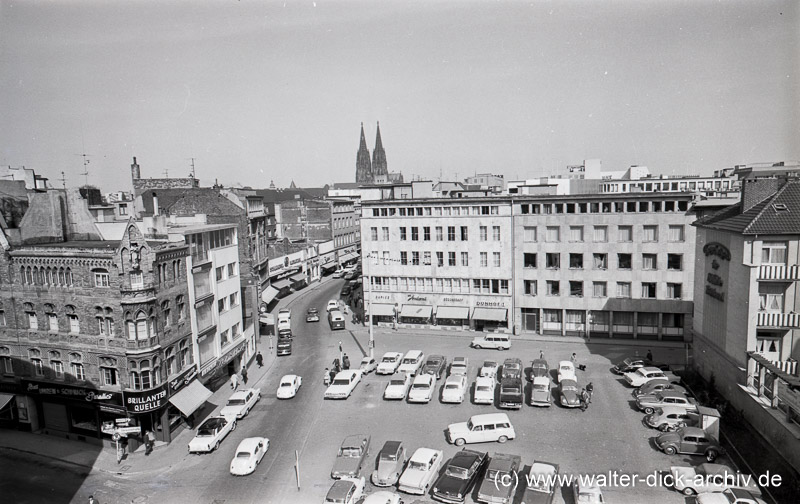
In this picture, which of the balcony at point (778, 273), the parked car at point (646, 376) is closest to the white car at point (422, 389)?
the parked car at point (646, 376)

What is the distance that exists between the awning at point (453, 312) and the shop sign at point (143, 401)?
32.7 m

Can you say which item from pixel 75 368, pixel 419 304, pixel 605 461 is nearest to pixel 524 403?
pixel 605 461

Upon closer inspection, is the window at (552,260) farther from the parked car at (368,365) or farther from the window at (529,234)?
the parked car at (368,365)

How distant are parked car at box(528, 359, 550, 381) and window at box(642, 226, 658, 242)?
1873 centimetres

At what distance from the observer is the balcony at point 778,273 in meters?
33.9

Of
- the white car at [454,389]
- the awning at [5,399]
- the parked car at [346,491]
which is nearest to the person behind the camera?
the parked car at [346,491]

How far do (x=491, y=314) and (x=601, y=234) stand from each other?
46.4 feet

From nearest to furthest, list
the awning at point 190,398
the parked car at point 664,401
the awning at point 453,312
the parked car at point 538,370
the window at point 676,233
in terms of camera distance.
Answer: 1. the parked car at point 664,401
2. the awning at point 190,398
3. the parked car at point 538,370
4. the window at point 676,233
5. the awning at point 453,312

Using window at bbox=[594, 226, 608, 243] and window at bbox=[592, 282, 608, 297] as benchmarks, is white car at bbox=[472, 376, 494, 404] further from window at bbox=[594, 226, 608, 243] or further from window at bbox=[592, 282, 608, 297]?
window at bbox=[594, 226, 608, 243]

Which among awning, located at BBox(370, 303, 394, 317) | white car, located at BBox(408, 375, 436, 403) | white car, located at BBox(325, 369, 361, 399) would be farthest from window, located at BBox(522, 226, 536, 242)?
white car, located at BBox(325, 369, 361, 399)

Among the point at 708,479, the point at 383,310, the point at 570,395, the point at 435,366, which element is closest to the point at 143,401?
the point at 435,366

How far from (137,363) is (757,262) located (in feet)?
131

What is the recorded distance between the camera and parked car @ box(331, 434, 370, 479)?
2950 centimetres

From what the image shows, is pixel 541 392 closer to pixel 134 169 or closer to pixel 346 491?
pixel 346 491
